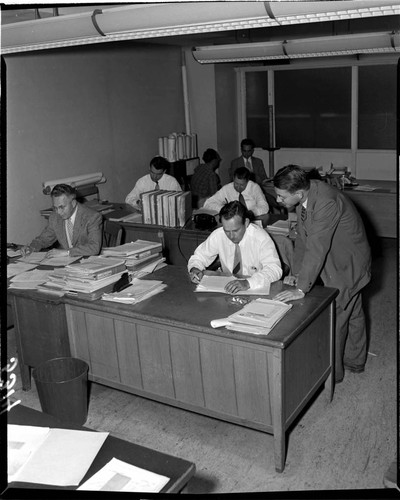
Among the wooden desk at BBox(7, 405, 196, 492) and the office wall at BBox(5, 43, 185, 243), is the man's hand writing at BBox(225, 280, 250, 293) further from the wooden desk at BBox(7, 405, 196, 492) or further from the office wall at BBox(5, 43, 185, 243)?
the office wall at BBox(5, 43, 185, 243)

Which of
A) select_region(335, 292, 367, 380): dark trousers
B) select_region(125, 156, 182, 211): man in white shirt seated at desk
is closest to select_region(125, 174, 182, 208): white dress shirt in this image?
select_region(125, 156, 182, 211): man in white shirt seated at desk

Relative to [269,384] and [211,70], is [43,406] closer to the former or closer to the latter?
[269,384]

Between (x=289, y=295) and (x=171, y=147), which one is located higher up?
(x=171, y=147)

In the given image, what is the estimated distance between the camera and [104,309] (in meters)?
3.57

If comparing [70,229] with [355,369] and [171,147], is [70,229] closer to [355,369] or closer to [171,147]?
[355,369]

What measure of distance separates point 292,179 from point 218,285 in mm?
776

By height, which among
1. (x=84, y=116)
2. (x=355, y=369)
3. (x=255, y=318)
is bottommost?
(x=355, y=369)

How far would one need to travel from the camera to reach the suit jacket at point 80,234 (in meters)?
4.63

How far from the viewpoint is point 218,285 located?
3.69 meters

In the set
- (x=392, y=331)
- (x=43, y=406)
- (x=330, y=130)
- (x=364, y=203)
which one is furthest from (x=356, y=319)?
(x=330, y=130)

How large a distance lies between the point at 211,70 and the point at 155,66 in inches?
37.9

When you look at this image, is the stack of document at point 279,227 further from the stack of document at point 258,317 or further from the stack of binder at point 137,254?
the stack of document at point 258,317

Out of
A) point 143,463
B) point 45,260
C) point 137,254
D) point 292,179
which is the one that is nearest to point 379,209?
point 292,179

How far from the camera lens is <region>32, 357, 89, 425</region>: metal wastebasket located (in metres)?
3.54
